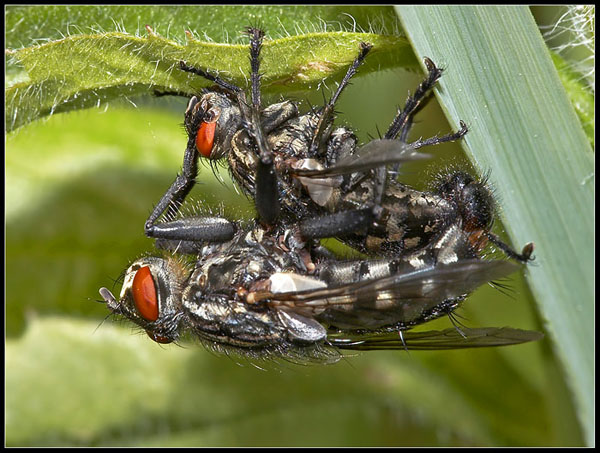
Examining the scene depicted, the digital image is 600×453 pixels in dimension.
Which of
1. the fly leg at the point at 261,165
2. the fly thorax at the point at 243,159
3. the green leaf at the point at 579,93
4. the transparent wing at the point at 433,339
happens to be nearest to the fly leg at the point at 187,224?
the fly thorax at the point at 243,159

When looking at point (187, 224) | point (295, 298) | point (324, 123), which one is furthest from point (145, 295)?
point (324, 123)

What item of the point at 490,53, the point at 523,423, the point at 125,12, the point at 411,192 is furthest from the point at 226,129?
the point at 523,423

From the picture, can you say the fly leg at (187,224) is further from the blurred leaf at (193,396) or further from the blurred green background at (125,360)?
the blurred leaf at (193,396)

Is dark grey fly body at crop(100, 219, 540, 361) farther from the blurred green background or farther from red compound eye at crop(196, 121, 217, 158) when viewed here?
the blurred green background

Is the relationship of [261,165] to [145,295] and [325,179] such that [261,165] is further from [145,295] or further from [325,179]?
[145,295]

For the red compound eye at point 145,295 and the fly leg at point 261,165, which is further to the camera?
the red compound eye at point 145,295

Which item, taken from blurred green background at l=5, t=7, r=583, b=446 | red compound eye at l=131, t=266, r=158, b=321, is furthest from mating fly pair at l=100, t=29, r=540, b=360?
blurred green background at l=5, t=7, r=583, b=446

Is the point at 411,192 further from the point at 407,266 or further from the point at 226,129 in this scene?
the point at 226,129
